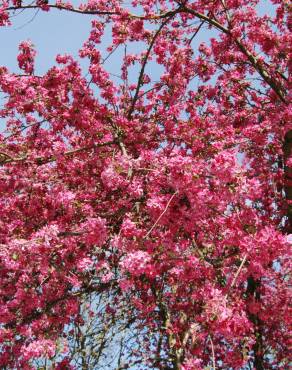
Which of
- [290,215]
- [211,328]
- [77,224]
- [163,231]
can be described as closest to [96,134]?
[77,224]

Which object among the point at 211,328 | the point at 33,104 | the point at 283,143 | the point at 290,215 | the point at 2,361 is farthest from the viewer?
the point at 283,143

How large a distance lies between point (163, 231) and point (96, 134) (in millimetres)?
2500

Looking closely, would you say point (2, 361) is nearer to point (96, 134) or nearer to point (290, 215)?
point (96, 134)

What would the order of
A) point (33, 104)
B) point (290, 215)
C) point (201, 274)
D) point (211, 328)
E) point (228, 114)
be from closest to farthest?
point (211, 328) → point (201, 274) → point (33, 104) → point (290, 215) → point (228, 114)

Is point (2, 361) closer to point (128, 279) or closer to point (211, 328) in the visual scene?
point (128, 279)

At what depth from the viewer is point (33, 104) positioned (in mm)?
7160

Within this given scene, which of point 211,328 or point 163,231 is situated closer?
point 211,328

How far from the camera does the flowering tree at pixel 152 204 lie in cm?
496

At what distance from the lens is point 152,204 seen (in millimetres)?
4988

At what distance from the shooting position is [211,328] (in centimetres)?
432

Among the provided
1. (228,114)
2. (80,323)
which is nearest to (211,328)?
(80,323)

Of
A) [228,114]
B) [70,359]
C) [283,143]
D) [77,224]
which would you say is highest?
[228,114]

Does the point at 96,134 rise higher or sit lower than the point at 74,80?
lower

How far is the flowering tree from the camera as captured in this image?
16.3 feet
